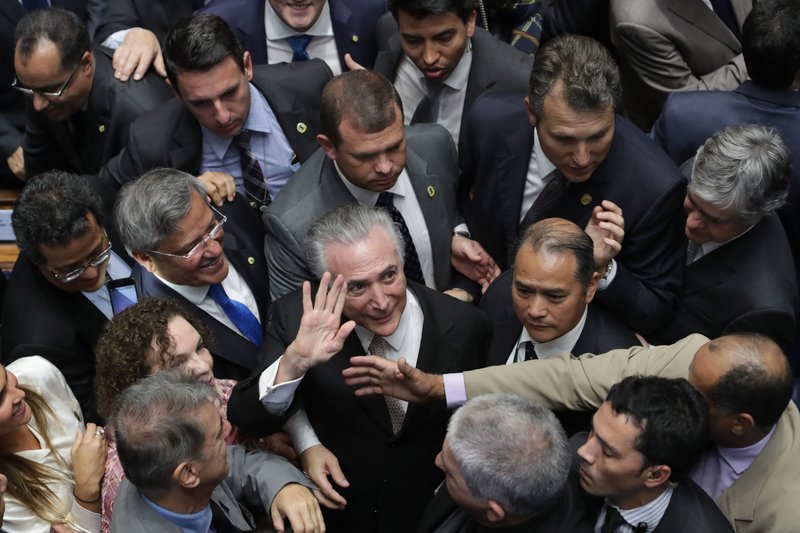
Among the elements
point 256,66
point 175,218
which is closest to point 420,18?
point 256,66

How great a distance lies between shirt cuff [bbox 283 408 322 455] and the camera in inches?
137

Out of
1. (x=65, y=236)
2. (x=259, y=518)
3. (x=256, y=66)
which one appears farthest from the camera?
(x=256, y=66)

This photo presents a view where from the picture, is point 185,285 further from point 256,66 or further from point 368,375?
point 256,66

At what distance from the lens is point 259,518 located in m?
3.43

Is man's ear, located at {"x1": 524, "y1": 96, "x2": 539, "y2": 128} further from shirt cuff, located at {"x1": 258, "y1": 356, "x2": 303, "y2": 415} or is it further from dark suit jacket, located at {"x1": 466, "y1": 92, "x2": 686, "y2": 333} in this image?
shirt cuff, located at {"x1": 258, "y1": 356, "x2": 303, "y2": 415}

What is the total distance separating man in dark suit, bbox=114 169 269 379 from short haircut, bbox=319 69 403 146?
60 centimetres

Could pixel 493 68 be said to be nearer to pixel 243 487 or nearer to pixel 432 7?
pixel 432 7

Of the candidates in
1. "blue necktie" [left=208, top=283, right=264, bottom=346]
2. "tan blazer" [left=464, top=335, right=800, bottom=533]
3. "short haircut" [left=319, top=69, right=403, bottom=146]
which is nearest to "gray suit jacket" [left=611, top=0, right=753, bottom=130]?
"short haircut" [left=319, top=69, right=403, bottom=146]

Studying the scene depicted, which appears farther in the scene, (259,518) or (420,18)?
(420,18)


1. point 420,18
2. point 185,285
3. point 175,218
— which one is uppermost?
point 420,18

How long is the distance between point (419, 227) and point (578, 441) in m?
1.24

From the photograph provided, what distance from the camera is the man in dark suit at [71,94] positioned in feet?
14.5

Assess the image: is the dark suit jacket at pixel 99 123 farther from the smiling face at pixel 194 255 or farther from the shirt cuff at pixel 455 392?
the shirt cuff at pixel 455 392

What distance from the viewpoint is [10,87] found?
5.42 metres
